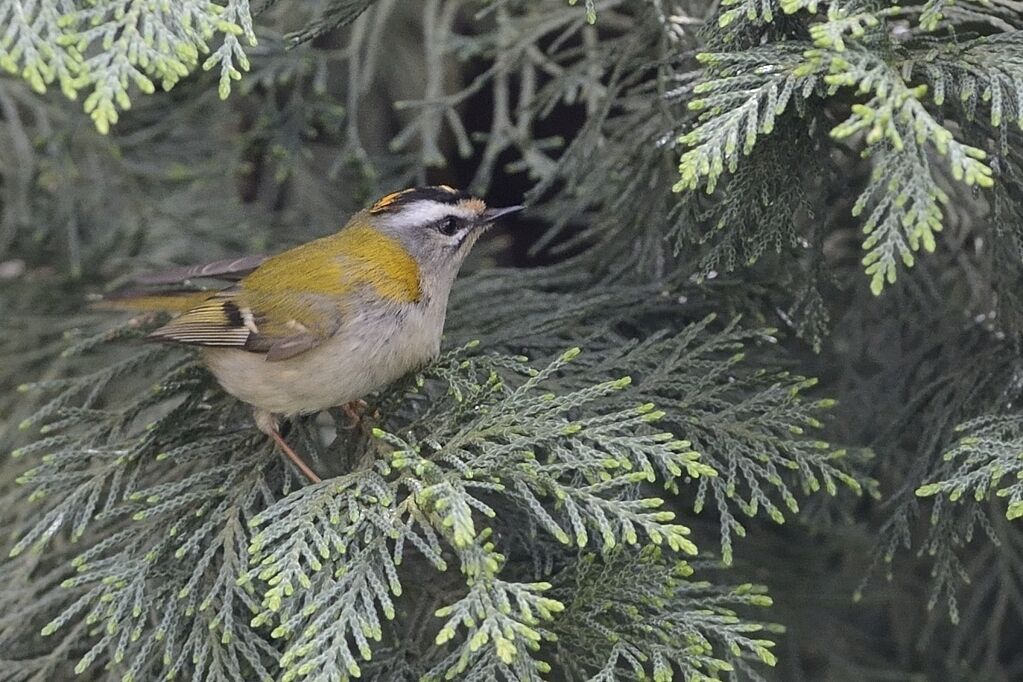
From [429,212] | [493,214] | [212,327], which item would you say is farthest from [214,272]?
[493,214]

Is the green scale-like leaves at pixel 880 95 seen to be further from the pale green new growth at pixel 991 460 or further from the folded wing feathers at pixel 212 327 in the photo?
the folded wing feathers at pixel 212 327

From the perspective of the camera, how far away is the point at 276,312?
2.75 meters

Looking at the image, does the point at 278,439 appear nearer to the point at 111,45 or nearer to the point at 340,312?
the point at 340,312

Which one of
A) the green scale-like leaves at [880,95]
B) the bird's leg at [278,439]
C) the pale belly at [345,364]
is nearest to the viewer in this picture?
the green scale-like leaves at [880,95]

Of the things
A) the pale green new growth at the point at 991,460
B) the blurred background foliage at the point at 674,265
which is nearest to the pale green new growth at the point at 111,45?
the blurred background foliage at the point at 674,265

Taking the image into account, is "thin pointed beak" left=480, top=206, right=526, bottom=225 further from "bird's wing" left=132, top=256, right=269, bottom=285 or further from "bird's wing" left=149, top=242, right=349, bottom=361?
"bird's wing" left=132, top=256, right=269, bottom=285

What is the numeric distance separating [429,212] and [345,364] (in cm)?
45

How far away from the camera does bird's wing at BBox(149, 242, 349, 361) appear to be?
2.68 meters

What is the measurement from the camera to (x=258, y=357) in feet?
8.82

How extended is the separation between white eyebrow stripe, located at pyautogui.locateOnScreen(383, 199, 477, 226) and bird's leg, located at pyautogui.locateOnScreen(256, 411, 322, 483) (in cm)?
58

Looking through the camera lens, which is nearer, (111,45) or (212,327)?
(111,45)

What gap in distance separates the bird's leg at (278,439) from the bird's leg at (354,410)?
145mm

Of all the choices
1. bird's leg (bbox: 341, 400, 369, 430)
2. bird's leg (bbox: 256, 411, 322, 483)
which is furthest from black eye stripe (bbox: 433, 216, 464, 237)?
bird's leg (bbox: 256, 411, 322, 483)

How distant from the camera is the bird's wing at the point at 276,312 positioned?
105 inches
